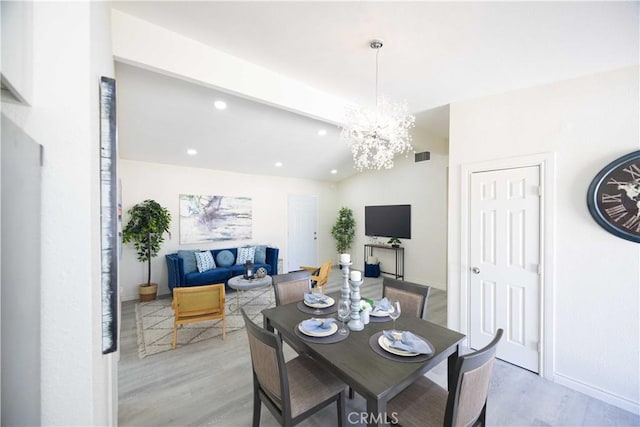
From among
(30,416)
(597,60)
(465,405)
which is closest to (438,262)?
(597,60)

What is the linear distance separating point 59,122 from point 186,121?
127 inches

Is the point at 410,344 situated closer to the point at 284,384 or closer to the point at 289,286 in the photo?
the point at 284,384

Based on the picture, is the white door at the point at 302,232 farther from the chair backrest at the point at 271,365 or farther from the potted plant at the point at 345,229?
the chair backrest at the point at 271,365

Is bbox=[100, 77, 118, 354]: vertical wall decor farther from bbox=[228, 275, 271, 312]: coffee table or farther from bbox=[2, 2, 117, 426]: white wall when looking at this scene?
bbox=[228, 275, 271, 312]: coffee table

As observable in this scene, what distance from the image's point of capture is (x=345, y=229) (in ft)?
23.0

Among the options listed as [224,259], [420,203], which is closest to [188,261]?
[224,259]

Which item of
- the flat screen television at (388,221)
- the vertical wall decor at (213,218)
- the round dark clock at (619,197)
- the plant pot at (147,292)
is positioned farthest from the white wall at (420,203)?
the plant pot at (147,292)

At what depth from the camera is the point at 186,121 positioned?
11.7 ft

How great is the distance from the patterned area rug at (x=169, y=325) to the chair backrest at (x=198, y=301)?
383 millimetres

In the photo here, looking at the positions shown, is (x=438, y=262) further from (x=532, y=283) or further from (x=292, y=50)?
(x=292, y=50)

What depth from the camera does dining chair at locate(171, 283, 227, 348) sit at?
290 cm

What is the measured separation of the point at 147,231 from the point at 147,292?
106cm

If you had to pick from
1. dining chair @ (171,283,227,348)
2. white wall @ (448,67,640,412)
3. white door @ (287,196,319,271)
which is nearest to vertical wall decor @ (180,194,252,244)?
white door @ (287,196,319,271)

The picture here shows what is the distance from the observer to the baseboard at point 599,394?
2002 mm
